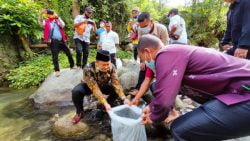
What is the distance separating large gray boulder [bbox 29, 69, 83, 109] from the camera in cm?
596

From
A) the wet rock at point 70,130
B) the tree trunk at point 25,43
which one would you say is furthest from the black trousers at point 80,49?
the tree trunk at point 25,43

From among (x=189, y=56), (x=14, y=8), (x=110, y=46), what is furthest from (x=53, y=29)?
(x=189, y=56)

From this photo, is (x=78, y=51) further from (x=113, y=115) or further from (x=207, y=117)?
(x=207, y=117)

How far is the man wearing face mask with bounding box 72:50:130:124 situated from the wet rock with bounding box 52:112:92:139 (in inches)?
3.7

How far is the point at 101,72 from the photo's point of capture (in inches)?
166

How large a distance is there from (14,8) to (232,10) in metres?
8.10

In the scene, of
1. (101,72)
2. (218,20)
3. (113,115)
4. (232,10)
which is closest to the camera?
(113,115)

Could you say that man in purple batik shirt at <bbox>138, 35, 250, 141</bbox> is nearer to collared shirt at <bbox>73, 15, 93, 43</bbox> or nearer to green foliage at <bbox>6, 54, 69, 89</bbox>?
collared shirt at <bbox>73, 15, 93, 43</bbox>

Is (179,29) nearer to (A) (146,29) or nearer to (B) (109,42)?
(A) (146,29)

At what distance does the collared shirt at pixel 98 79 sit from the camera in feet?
13.4

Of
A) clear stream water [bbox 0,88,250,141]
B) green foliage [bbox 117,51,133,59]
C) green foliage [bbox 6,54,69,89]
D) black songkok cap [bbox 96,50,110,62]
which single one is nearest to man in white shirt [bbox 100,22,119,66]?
clear stream water [bbox 0,88,250,141]

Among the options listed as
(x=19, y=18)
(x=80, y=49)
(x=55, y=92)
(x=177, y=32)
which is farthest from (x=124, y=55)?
(x=55, y=92)

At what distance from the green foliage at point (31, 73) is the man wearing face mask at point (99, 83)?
4.29 meters

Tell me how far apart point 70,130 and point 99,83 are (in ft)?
2.91
